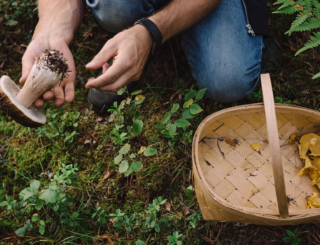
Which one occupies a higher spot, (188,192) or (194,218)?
(188,192)

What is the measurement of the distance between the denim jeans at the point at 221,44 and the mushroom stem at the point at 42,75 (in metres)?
0.79

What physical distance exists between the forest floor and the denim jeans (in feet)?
0.81

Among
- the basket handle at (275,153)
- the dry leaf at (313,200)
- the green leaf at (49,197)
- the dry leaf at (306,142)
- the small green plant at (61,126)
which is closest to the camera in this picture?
the basket handle at (275,153)

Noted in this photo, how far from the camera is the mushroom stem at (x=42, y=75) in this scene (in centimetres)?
138

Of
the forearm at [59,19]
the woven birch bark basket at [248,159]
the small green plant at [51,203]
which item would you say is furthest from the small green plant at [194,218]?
the forearm at [59,19]

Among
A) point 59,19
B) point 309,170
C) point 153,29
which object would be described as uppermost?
point 59,19

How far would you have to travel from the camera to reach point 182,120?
160cm

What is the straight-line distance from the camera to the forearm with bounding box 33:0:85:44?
5.89 feet

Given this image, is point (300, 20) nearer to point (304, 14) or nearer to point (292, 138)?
point (304, 14)

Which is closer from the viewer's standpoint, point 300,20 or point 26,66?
point 300,20

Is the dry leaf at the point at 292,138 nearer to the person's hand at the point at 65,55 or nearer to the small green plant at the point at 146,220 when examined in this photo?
the small green plant at the point at 146,220

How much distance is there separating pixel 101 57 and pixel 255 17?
1.28m

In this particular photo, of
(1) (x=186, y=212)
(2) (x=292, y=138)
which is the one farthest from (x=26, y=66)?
(2) (x=292, y=138)

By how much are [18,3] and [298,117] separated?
10.1ft
